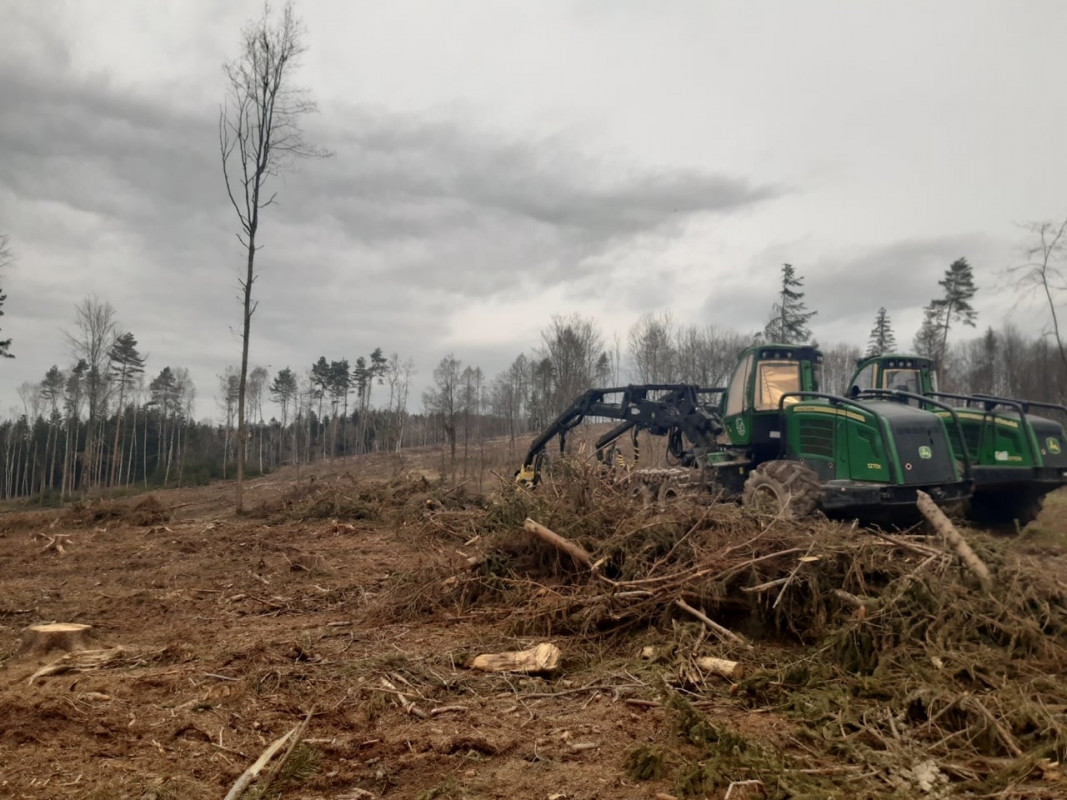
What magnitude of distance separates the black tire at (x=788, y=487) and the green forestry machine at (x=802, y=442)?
1cm

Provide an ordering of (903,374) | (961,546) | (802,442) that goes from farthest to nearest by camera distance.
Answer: (903,374), (802,442), (961,546)

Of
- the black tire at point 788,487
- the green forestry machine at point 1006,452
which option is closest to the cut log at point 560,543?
the black tire at point 788,487

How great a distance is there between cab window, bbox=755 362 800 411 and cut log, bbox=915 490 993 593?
15.1 feet

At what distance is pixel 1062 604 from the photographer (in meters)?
5.06

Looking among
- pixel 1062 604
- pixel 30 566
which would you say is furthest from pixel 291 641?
pixel 30 566

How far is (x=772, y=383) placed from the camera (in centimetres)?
1091

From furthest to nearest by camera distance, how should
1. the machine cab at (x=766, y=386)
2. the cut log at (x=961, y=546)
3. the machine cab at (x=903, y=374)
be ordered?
the machine cab at (x=903, y=374), the machine cab at (x=766, y=386), the cut log at (x=961, y=546)

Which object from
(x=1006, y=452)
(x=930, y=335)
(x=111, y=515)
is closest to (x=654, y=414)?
(x=1006, y=452)

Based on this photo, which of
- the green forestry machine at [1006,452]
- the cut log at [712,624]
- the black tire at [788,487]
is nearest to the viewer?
the cut log at [712,624]

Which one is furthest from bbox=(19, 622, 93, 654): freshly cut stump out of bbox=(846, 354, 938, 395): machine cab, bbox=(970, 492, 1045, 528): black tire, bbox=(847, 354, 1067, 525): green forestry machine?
bbox=(970, 492, 1045, 528): black tire

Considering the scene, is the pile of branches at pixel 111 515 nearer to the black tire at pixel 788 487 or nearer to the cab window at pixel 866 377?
the black tire at pixel 788 487

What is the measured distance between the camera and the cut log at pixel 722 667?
15.8ft

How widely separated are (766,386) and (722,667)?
675 centimetres

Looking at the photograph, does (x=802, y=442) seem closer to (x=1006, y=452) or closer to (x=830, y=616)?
(x=1006, y=452)
